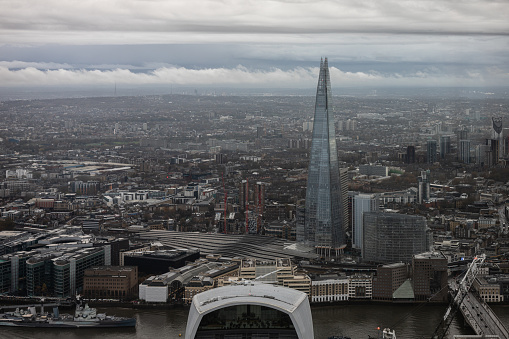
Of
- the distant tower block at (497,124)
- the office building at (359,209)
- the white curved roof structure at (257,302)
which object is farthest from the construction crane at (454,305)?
the distant tower block at (497,124)

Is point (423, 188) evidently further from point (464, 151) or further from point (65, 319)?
point (65, 319)

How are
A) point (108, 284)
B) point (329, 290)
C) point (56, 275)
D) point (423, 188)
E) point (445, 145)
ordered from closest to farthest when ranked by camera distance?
point (329, 290), point (108, 284), point (56, 275), point (423, 188), point (445, 145)

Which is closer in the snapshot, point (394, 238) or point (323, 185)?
point (394, 238)

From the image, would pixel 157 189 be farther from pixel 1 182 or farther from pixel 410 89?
pixel 410 89

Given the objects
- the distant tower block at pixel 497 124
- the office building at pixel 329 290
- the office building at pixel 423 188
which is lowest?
the office building at pixel 329 290

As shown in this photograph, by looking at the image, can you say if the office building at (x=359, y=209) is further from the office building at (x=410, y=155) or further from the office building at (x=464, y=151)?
the office building at (x=410, y=155)

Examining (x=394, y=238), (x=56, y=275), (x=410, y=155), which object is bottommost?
(x=56, y=275)

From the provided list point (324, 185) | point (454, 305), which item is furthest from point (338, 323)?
point (324, 185)
